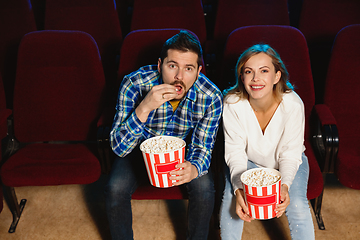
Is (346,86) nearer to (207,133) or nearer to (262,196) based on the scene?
(207,133)

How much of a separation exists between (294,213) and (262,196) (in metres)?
0.25

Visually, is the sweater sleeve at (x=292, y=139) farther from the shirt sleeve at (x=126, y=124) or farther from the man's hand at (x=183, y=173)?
the shirt sleeve at (x=126, y=124)

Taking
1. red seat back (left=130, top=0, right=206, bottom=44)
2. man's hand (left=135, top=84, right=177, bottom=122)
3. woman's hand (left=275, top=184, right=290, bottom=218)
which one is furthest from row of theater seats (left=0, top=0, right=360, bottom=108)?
woman's hand (left=275, top=184, right=290, bottom=218)

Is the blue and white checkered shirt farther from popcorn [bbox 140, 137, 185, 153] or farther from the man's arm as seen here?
popcorn [bbox 140, 137, 185, 153]

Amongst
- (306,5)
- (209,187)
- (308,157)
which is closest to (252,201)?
(209,187)

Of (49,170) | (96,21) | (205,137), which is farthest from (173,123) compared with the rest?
(96,21)

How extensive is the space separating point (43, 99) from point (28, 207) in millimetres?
595

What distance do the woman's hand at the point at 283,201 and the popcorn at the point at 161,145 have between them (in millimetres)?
393

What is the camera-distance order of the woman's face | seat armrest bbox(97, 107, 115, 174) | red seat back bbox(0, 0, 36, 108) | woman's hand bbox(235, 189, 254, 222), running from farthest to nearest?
red seat back bbox(0, 0, 36, 108), seat armrest bbox(97, 107, 115, 174), the woman's face, woman's hand bbox(235, 189, 254, 222)

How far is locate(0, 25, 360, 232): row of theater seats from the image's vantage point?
4.66 feet

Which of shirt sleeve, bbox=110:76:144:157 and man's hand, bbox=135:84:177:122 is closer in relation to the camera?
man's hand, bbox=135:84:177:122

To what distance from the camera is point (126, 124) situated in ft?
4.18

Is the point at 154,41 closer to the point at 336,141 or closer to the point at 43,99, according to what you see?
the point at 43,99

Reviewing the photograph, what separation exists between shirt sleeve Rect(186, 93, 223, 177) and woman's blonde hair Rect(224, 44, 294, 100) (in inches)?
3.5
